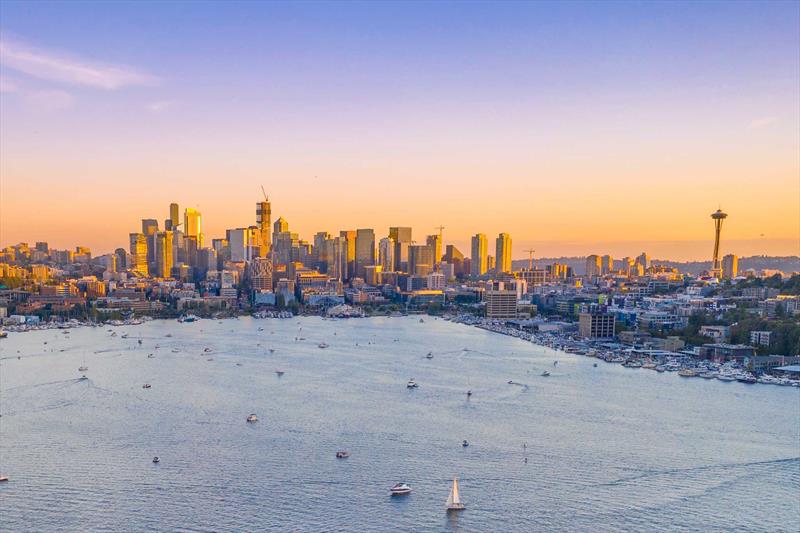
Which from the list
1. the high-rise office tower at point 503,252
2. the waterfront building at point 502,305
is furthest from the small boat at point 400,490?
the high-rise office tower at point 503,252

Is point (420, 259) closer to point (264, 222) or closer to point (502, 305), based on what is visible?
point (264, 222)

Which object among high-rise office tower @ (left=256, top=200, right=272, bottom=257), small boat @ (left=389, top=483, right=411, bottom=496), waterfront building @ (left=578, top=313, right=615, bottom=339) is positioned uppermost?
high-rise office tower @ (left=256, top=200, right=272, bottom=257)

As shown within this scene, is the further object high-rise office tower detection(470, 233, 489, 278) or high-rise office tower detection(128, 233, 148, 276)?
high-rise office tower detection(470, 233, 489, 278)

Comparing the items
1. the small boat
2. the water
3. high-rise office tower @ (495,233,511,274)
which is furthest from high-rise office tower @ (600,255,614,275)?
the small boat

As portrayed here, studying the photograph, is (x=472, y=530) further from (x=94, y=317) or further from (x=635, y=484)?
(x=94, y=317)

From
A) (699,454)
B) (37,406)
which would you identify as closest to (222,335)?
(37,406)

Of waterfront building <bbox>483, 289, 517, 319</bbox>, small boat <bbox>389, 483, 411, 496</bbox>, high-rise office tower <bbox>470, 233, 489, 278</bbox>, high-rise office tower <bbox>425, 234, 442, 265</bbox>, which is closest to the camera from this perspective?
small boat <bbox>389, 483, 411, 496</bbox>

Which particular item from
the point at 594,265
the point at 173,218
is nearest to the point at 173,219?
the point at 173,218

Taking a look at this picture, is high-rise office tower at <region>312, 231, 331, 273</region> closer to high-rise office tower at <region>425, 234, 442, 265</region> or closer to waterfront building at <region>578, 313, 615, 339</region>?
high-rise office tower at <region>425, 234, 442, 265</region>
